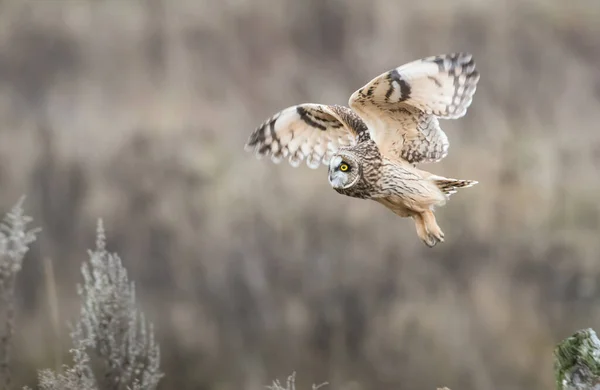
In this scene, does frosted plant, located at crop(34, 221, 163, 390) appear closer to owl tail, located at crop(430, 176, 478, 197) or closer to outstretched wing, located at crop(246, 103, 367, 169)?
outstretched wing, located at crop(246, 103, 367, 169)

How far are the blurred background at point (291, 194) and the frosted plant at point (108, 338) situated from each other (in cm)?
4

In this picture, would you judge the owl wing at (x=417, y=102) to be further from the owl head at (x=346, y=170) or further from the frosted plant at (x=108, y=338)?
the frosted plant at (x=108, y=338)

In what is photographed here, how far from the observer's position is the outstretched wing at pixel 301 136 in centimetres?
132

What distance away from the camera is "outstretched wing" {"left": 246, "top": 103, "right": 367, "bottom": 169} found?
4.33 feet

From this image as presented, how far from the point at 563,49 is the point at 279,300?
1072 mm

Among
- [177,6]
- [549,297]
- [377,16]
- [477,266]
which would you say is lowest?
[549,297]

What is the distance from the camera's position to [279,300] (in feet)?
5.79

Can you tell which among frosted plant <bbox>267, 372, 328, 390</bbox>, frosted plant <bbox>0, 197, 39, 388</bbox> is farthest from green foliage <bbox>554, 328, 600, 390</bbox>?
frosted plant <bbox>0, 197, 39, 388</bbox>

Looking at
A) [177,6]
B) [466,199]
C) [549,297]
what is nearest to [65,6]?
[177,6]

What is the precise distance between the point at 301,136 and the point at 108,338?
86 cm

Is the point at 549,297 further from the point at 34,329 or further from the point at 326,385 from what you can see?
the point at 34,329

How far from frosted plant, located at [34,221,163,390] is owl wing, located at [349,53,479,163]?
0.94 m

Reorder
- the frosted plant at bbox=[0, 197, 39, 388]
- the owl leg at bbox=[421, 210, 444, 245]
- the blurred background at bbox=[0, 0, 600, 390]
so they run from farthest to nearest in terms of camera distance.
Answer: the frosted plant at bbox=[0, 197, 39, 388], the blurred background at bbox=[0, 0, 600, 390], the owl leg at bbox=[421, 210, 444, 245]

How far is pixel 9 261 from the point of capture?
1.78 meters
